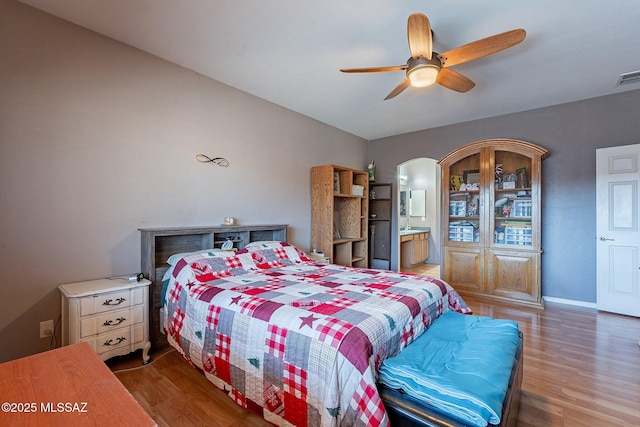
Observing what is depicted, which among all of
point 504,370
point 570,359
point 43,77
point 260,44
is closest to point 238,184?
point 260,44

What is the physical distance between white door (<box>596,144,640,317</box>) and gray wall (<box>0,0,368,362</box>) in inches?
174

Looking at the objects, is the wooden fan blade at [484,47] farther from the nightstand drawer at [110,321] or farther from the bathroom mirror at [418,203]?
the bathroom mirror at [418,203]

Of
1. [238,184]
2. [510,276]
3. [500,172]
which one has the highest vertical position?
[500,172]

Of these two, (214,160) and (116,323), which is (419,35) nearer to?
(214,160)

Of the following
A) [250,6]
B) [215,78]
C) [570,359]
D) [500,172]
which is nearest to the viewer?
[250,6]

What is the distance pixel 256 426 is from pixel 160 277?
5.21 ft

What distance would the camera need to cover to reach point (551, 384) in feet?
6.90

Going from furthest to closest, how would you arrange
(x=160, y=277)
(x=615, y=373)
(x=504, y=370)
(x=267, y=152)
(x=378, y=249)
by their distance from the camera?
(x=378, y=249) → (x=267, y=152) → (x=160, y=277) → (x=615, y=373) → (x=504, y=370)

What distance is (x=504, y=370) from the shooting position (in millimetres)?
1430

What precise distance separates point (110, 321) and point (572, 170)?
17.8ft

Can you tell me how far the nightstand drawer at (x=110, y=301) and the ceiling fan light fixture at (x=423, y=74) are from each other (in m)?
2.77

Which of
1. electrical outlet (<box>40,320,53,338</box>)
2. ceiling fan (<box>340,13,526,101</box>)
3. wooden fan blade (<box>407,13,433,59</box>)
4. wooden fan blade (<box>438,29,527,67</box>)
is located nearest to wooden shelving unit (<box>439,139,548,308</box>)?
ceiling fan (<box>340,13,526,101</box>)

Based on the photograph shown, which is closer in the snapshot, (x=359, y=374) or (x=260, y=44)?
(x=359, y=374)

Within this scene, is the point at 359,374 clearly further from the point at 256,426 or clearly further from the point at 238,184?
the point at 238,184
